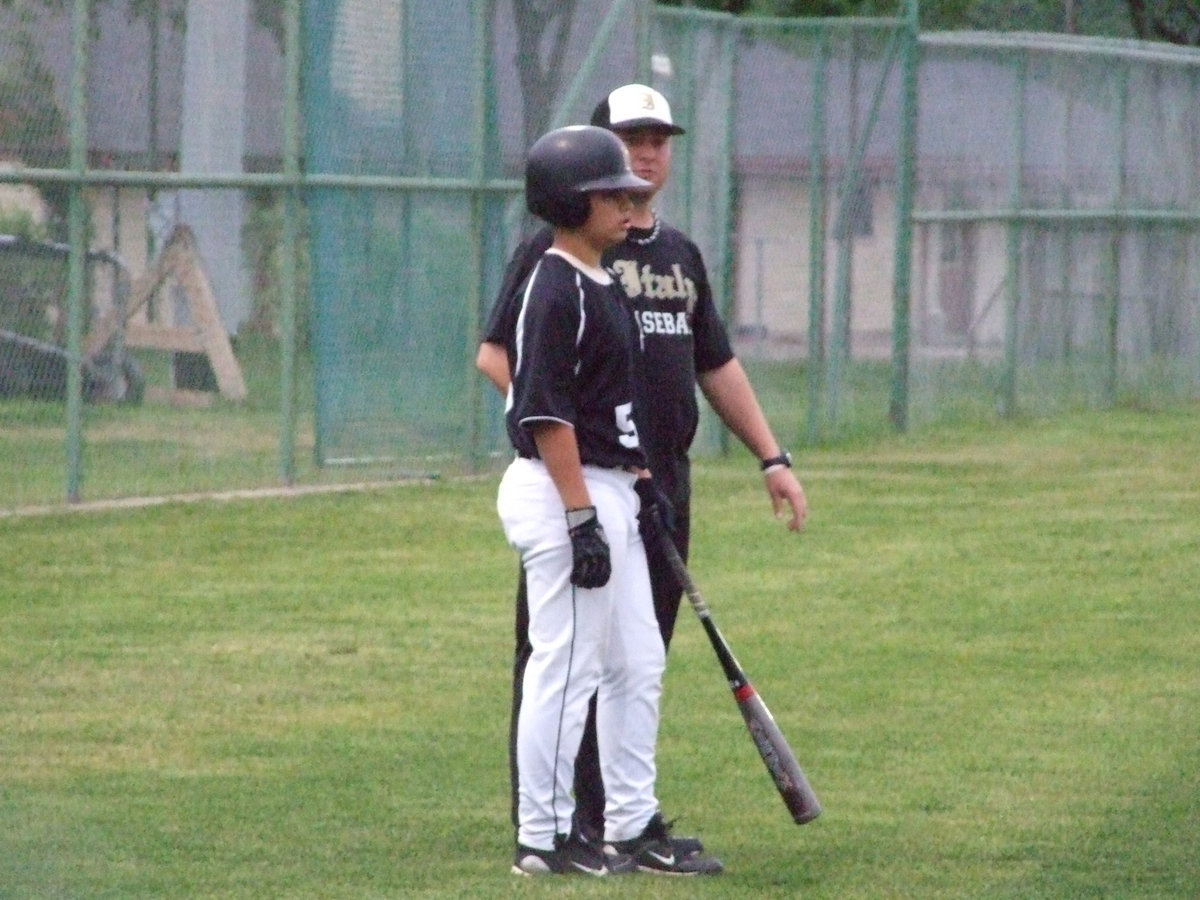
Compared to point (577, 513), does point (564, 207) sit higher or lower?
higher

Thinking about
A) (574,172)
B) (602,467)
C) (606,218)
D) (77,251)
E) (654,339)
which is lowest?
(602,467)

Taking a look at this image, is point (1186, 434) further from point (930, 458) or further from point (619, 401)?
point (619, 401)

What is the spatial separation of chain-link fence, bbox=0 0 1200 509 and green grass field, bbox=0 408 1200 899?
741mm

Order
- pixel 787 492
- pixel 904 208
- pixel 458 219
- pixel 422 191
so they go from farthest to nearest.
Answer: pixel 904 208
pixel 458 219
pixel 422 191
pixel 787 492

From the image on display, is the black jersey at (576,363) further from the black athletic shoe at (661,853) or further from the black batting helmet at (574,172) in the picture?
A: the black athletic shoe at (661,853)

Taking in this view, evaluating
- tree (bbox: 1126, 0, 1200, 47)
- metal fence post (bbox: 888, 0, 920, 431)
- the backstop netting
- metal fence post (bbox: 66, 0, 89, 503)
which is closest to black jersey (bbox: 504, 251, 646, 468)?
metal fence post (bbox: 66, 0, 89, 503)

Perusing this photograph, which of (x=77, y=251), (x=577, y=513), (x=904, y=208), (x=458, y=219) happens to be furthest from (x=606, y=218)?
(x=904, y=208)

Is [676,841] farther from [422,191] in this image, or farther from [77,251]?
[422,191]

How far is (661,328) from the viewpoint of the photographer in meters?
6.19

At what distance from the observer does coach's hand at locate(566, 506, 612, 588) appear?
5.66 meters

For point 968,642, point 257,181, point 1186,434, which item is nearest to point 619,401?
point 968,642

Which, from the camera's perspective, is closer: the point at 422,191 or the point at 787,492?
the point at 787,492

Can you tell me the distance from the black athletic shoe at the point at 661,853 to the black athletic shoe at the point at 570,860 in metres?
0.02

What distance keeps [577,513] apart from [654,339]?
2.28 ft
